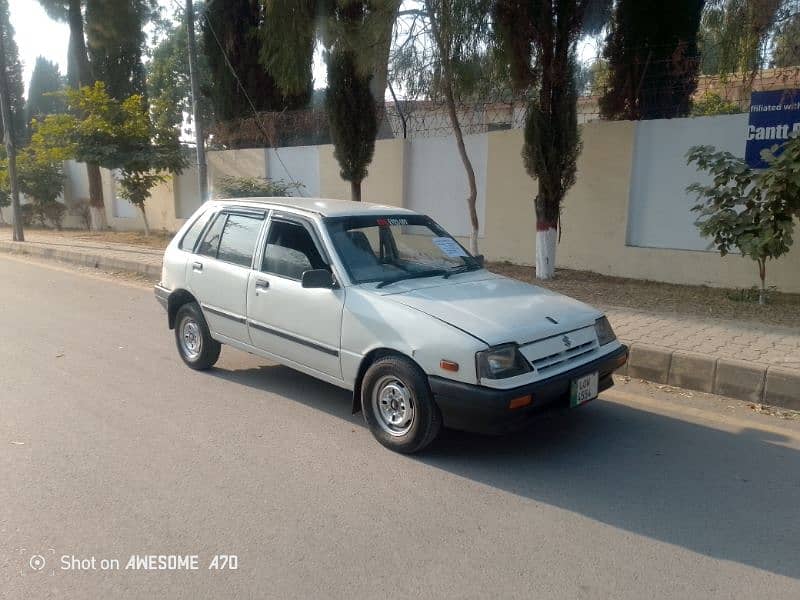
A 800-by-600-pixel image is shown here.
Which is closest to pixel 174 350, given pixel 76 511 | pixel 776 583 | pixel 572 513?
pixel 76 511

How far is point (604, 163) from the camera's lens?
10.1 m

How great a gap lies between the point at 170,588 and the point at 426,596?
3.71ft

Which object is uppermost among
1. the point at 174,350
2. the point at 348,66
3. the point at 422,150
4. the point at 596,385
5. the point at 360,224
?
the point at 348,66

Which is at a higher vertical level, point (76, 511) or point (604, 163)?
point (604, 163)

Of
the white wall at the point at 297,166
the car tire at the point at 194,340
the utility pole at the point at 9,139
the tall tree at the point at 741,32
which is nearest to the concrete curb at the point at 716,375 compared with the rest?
the car tire at the point at 194,340

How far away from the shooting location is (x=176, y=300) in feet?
20.6

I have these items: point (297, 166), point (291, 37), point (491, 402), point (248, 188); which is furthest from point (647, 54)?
point (491, 402)

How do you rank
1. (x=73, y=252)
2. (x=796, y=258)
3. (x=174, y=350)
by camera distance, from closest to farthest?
(x=174, y=350) → (x=796, y=258) → (x=73, y=252)

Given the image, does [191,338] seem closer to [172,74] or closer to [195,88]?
[195,88]

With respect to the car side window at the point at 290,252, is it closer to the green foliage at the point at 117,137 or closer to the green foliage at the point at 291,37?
the green foliage at the point at 291,37

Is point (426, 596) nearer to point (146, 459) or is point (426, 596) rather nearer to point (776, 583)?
point (776, 583)

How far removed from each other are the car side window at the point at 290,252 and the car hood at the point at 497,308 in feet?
2.71

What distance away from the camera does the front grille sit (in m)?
4.07

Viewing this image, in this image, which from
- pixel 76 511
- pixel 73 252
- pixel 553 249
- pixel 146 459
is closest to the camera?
pixel 76 511
